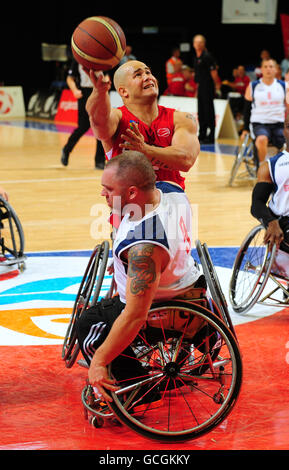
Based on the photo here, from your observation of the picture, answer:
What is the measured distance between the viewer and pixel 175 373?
2.98 metres

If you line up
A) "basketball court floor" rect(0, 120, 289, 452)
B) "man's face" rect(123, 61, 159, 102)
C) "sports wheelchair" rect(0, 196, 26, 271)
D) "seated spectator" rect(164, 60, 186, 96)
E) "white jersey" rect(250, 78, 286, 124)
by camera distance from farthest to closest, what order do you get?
"seated spectator" rect(164, 60, 186, 96)
"white jersey" rect(250, 78, 286, 124)
"sports wheelchair" rect(0, 196, 26, 271)
"man's face" rect(123, 61, 159, 102)
"basketball court floor" rect(0, 120, 289, 452)

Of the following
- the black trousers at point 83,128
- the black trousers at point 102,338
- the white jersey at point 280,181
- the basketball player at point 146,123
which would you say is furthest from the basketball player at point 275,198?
the black trousers at point 83,128

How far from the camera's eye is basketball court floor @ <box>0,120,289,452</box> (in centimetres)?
298

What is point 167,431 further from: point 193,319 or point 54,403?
point 54,403

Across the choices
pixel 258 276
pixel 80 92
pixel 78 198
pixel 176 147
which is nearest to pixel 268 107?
pixel 78 198

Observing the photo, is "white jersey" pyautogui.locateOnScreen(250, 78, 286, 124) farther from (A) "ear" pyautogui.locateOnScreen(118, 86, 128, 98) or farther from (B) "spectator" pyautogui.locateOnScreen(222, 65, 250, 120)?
(B) "spectator" pyautogui.locateOnScreen(222, 65, 250, 120)

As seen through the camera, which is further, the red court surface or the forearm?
the forearm

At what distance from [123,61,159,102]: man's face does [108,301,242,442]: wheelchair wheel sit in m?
1.32

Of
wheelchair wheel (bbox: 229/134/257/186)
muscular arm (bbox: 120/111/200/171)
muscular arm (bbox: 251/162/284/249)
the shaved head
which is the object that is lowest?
wheelchair wheel (bbox: 229/134/257/186)

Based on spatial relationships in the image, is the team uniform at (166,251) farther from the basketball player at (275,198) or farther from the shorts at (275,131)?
the shorts at (275,131)

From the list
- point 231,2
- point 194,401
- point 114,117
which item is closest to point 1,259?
point 114,117

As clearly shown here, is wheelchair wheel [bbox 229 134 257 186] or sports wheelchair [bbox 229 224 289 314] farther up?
sports wheelchair [bbox 229 224 289 314]

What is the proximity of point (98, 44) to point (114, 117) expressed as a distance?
0.37m

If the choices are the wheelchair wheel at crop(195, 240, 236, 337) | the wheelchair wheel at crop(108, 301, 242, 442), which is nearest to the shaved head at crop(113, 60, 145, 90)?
the wheelchair wheel at crop(195, 240, 236, 337)
